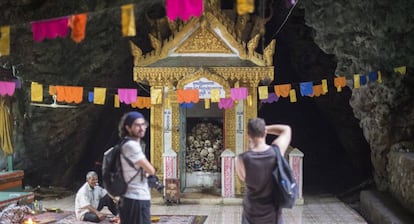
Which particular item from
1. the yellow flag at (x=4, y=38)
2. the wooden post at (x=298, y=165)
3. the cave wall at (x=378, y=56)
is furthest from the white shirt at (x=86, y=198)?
the cave wall at (x=378, y=56)

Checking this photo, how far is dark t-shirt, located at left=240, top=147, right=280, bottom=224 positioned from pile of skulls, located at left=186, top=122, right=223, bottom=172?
7587 millimetres

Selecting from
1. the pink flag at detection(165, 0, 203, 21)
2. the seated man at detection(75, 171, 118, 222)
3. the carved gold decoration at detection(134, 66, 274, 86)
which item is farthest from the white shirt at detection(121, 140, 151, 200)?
the carved gold decoration at detection(134, 66, 274, 86)

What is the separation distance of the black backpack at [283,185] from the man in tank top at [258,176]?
0.04 meters

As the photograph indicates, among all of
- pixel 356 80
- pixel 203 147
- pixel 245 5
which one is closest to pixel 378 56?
pixel 356 80

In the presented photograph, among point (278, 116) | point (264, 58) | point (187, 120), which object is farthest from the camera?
point (278, 116)

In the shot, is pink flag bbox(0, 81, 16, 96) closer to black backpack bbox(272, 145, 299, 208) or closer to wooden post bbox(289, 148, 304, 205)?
wooden post bbox(289, 148, 304, 205)

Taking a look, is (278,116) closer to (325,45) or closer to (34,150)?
(325,45)

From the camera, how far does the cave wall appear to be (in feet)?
32.7

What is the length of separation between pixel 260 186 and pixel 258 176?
0.31 ft

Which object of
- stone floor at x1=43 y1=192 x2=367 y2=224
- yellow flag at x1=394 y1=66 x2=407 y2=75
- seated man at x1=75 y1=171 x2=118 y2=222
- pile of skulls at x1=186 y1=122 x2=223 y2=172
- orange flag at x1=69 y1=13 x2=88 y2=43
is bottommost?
stone floor at x1=43 y1=192 x2=367 y2=224

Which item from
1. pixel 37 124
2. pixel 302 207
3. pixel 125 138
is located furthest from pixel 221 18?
pixel 125 138

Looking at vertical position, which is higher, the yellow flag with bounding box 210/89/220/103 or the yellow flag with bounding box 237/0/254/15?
the yellow flag with bounding box 237/0/254/15

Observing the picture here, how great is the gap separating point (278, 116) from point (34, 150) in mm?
8190

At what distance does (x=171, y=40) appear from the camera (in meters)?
11.7
